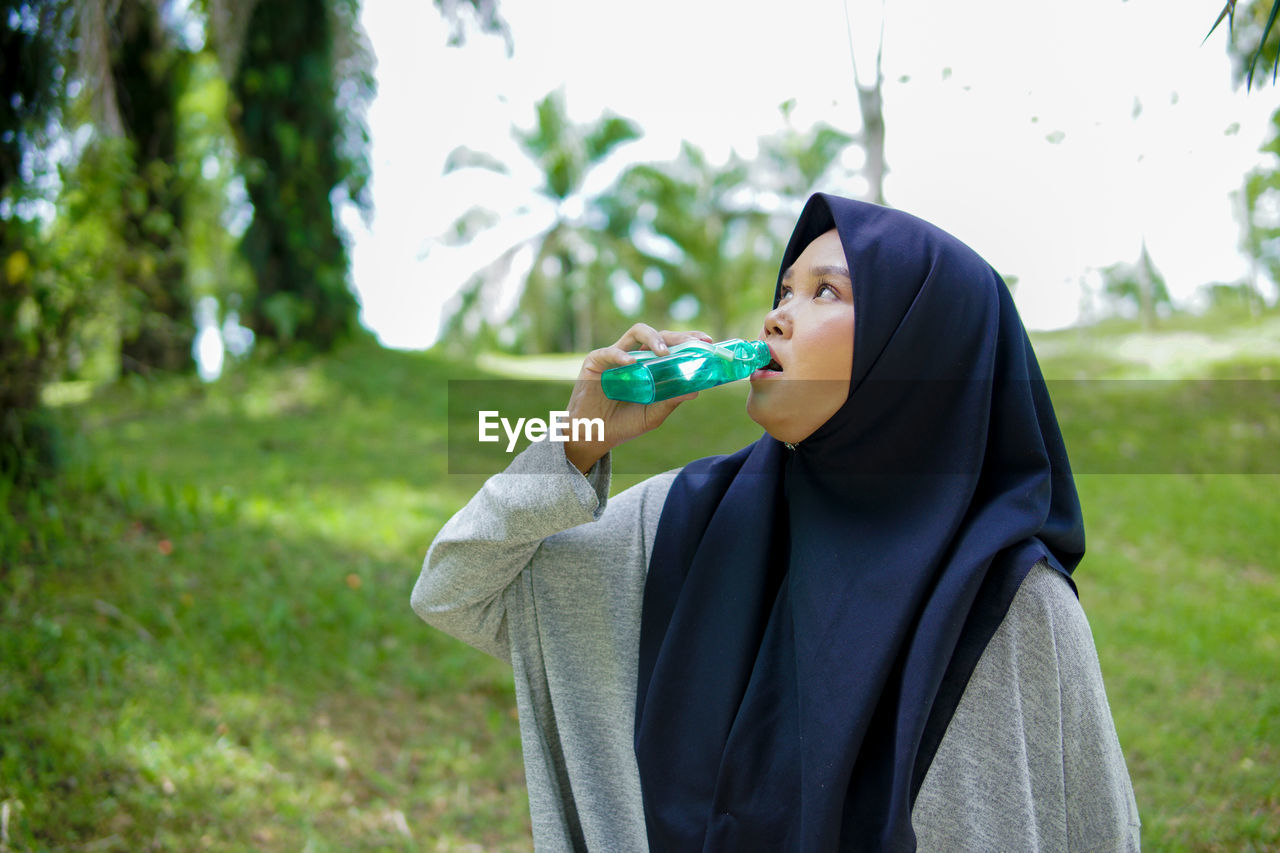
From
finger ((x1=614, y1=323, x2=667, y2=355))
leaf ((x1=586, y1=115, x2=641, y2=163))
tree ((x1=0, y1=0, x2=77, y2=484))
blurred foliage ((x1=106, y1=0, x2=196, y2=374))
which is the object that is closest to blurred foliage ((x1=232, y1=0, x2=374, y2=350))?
blurred foliage ((x1=106, y1=0, x2=196, y2=374))

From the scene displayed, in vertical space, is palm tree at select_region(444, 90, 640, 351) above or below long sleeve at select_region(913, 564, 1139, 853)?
above

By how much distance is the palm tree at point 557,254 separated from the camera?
18219mm

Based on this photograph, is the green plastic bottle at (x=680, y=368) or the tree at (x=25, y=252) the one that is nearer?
the green plastic bottle at (x=680, y=368)

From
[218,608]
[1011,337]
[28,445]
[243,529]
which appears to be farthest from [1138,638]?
[28,445]

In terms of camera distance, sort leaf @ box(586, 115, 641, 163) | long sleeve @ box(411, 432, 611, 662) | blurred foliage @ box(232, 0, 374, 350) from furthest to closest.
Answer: leaf @ box(586, 115, 641, 163) → blurred foliage @ box(232, 0, 374, 350) → long sleeve @ box(411, 432, 611, 662)

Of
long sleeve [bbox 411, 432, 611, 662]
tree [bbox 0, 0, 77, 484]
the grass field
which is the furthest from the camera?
tree [bbox 0, 0, 77, 484]

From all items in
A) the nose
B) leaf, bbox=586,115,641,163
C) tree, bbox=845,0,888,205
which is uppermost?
leaf, bbox=586,115,641,163

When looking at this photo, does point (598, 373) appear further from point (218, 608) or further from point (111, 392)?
point (111, 392)

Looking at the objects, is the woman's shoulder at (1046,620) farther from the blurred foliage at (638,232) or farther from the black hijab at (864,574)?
the blurred foliage at (638,232)

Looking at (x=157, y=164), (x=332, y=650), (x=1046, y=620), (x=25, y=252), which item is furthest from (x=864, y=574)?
(x=157, y=164)

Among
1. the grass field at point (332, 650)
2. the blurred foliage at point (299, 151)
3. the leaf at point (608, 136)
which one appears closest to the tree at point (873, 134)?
the grass field at point (332, 650)

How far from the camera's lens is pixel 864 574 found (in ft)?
4.77

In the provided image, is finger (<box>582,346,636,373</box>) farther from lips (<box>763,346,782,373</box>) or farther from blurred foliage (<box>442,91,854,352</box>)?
blurred foliage (<box>442,91,854,352</box>)

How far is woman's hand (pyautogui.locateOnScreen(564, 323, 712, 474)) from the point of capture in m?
1.49
